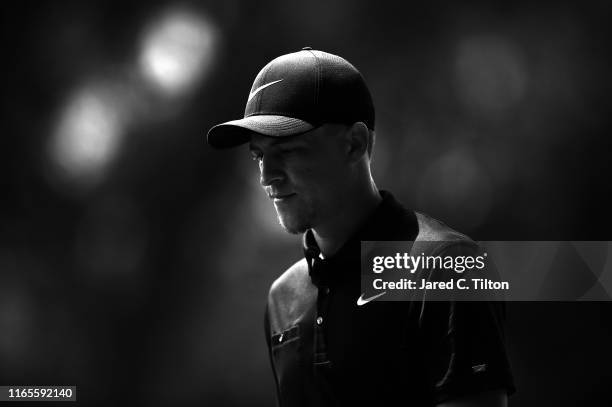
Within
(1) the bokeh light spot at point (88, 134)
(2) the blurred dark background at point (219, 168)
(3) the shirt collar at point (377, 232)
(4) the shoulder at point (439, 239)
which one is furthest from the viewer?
(1) the bokeh light spot at point (88, 134)

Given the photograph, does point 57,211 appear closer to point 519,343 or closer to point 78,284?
point 78,284

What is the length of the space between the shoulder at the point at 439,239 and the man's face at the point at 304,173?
167 millimetres

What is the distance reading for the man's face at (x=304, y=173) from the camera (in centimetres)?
129

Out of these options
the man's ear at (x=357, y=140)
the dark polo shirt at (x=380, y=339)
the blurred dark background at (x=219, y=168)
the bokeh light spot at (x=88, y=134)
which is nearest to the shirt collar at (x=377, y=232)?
the dark polo shirt at (x=380, y=339)

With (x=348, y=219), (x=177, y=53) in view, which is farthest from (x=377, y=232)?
(x=177, y=53)

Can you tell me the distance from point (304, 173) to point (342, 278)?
0.68ft

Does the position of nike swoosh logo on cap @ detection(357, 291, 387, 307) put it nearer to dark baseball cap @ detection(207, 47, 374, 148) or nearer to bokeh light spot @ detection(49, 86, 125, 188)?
dark baseball cap @ detection(207, 47, 374, 148)

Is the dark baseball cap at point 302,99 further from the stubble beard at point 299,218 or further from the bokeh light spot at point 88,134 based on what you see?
the bokeh light spot at point 88,134

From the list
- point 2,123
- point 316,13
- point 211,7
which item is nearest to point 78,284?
point 2,123

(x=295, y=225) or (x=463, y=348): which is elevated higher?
(x=295, y=225)

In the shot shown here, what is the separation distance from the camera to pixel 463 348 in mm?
1121

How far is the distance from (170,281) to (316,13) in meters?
1.34

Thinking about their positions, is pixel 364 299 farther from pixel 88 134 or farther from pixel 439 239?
pixel 88 134

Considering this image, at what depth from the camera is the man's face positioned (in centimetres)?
129
